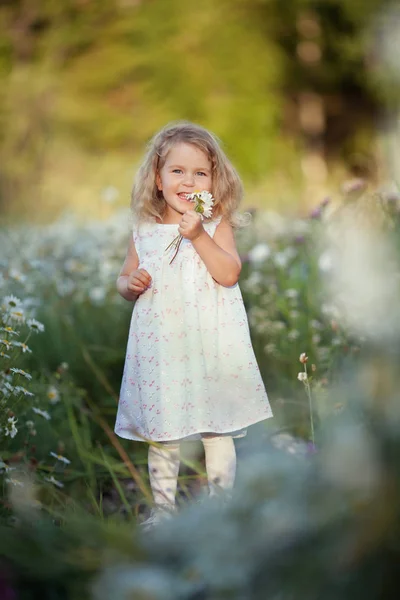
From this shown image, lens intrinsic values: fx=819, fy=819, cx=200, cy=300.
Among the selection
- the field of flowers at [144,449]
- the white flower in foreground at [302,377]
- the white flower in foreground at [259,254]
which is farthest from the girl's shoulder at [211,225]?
the white flower in foreground at [259,254]

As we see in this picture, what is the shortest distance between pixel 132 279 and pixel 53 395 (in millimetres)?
724

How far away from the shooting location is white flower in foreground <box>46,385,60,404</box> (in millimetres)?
2638

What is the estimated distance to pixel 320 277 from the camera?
3.16m

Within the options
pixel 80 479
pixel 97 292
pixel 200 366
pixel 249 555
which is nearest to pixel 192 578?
pixel 249 555

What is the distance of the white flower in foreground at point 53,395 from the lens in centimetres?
264

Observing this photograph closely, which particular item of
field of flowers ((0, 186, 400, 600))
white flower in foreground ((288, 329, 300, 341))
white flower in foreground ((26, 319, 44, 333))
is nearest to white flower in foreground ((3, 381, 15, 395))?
field of flowers ((0, 186, 400, 600))

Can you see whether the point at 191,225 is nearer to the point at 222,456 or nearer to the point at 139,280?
the point at 139,280

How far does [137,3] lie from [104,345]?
1170cm

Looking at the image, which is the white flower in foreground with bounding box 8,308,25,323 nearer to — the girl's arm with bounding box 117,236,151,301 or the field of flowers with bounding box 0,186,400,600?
the field of flowers with bounding box 0,186,400,600

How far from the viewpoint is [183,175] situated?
7.25ft

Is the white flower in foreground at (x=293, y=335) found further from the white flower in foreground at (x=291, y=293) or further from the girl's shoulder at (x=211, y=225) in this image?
the girl's shoulder at (x=211, y=225)

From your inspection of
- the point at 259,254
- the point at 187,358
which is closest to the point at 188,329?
the point at 187,358

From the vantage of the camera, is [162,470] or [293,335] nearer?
[162,470]

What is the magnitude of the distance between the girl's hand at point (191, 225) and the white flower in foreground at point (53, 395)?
2.82ft
